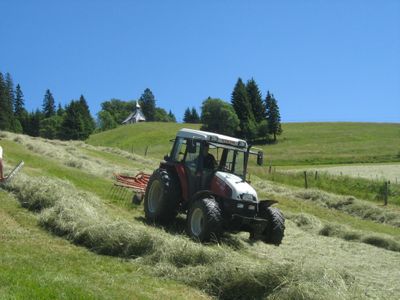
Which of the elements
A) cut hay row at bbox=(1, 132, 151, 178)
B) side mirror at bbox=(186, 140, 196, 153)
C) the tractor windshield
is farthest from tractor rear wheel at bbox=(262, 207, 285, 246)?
cut hay row at bbox=(1, 132, 151, 178)

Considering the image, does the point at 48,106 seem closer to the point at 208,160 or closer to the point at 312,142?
the point at 312,142

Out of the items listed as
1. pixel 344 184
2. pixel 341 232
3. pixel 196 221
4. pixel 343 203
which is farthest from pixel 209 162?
pixel 344 184

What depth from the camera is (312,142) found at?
Result: 74.6 m

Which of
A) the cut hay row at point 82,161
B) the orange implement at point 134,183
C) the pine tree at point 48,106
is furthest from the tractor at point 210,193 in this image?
the pine tree at point 48,106

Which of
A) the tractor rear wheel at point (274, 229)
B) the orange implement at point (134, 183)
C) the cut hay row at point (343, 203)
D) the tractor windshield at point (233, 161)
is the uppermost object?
the tractor windshield at point (233, 161)

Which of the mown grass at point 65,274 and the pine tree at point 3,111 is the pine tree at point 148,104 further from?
the mown grass at point 65,274

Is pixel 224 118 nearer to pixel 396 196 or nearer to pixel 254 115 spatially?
pixel 254 115

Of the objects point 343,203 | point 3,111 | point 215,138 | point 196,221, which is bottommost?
point 343,203

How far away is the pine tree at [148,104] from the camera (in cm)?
15938

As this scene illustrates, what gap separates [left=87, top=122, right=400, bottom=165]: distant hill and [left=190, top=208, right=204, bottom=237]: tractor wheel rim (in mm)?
42799

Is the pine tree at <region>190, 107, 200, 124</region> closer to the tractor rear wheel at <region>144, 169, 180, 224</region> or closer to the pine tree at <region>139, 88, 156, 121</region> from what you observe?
the pine tree at <region>139, 88, 156, 121</region>

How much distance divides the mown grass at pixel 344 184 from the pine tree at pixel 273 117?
45.2 m

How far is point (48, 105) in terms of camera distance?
426 feet

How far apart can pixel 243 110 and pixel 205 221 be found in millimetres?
71494
